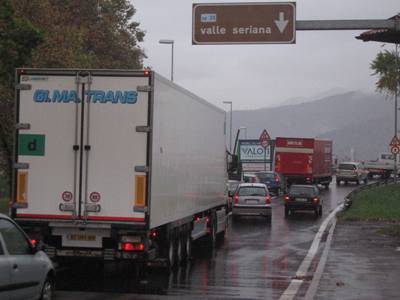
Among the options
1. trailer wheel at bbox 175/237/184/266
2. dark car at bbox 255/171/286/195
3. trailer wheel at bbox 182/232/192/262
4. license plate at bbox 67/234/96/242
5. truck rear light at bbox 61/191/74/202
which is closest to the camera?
truck rear light at bbox 61/191/74/202

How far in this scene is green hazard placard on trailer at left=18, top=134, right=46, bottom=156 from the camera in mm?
13031

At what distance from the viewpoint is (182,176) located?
1543cm

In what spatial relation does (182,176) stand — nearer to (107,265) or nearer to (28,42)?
(107,265)

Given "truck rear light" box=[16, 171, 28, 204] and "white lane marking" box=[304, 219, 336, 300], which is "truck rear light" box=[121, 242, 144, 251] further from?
"white lane marking" box=[304, 219, 336, 300]

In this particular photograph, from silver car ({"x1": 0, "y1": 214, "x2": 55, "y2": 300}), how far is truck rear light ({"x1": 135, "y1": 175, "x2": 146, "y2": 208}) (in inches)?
104

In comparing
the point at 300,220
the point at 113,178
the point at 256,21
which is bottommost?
the point at 300,220

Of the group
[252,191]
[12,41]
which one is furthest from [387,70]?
[12,41]

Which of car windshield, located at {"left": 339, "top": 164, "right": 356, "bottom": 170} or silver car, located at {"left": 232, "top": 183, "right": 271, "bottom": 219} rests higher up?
car windshield, located at {"left": 339, "top": 164, "right": 356, "bottom": 170}

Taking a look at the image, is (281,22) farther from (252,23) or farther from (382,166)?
(382,166)

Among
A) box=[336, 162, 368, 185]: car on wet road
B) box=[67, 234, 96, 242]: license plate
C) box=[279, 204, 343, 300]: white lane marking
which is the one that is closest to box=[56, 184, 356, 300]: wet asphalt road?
box=[279, 204, 343, 300]: white lane marking

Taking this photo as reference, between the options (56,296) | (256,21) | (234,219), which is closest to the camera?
(56,296)

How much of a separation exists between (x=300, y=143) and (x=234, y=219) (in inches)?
899

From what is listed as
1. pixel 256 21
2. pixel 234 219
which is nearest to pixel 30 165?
pixel 256 21

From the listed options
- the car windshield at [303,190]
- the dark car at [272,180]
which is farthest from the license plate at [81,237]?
the dark car at [272,180]
